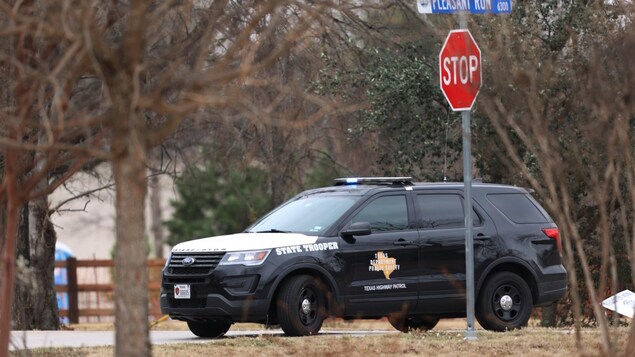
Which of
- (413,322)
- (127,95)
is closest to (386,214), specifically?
(413,322)

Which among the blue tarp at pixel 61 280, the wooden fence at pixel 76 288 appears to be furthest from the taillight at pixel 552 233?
the blue tarp at pixel 61 280

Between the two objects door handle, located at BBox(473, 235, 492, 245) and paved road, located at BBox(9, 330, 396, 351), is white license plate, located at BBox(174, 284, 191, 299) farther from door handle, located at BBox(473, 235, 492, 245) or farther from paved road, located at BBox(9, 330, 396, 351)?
door handle, located at BBox(473, 235, 492, 245)

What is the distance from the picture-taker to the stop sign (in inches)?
487

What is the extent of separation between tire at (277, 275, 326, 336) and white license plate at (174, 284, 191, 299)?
957 mm

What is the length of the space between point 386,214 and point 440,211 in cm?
69

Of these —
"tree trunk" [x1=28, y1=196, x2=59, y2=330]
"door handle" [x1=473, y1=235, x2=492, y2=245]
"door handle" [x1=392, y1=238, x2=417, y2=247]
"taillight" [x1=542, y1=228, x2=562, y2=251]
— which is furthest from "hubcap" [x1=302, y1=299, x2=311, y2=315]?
"tree trunk" [x1=28, y1=196, x2=59, y2=330]

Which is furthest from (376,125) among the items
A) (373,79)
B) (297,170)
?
(297,170)

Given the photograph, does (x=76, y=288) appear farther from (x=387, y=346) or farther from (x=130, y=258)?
(x=130, y=258)

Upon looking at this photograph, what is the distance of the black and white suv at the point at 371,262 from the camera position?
13695mm

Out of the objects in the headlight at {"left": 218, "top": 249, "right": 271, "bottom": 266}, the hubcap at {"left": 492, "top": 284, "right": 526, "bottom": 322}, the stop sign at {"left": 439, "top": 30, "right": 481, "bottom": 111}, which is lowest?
the hubcap at {"left": 492, "top": 284, "right": 526, "bottom": 322}

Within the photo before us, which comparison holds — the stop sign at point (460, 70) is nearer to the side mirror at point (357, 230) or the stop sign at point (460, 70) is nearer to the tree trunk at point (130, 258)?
the side mirror at point (357, 230)

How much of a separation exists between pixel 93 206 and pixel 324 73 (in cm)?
3793

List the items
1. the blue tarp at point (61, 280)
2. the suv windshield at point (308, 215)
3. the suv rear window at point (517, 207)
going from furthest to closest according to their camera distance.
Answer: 1. the blue tarp at point (61, 280)
2. the suv rear window at point (517, 207)
3. the suv windshield at point (308, 215)

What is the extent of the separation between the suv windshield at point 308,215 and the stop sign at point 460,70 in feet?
7.62
